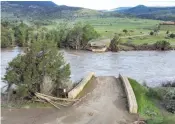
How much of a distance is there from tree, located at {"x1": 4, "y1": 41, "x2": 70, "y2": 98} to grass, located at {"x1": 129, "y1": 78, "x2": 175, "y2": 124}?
373 cm

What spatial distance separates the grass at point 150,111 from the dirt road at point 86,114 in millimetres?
647

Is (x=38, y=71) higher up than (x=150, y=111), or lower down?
higher up

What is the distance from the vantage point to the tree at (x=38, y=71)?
16.5 m

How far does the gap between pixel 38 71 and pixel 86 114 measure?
3456 millimetres

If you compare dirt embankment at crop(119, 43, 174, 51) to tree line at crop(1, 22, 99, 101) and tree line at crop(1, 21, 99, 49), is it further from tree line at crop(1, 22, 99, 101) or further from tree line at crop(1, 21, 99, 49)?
tree line at crop(1, 22, 99, 101)

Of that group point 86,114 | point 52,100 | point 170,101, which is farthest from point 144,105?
point 52,100

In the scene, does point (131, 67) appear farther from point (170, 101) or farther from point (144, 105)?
point (144, 105)

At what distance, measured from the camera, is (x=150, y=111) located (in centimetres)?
1552

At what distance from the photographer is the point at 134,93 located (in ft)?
58.3

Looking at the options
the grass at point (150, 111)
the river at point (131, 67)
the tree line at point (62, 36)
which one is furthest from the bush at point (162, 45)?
the grass at point (150, 111)

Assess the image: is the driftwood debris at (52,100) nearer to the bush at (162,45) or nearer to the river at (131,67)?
the river at (131,67)

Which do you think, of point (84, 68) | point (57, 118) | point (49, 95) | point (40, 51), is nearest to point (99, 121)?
point (57, 118)

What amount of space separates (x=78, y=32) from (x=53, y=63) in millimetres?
46365

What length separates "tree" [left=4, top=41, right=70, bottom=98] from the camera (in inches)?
650
